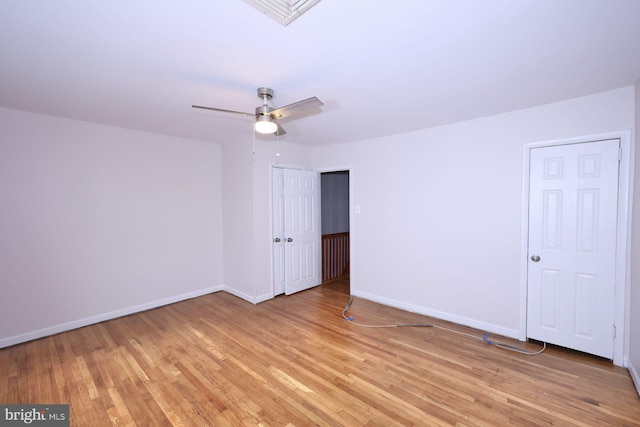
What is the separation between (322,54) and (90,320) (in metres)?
4.05

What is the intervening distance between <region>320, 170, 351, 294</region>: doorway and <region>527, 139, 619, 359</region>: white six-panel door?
8.61 ft

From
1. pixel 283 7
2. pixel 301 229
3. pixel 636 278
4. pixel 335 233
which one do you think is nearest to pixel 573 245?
pixel 636 278

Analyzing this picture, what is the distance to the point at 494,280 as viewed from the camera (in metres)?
2.99

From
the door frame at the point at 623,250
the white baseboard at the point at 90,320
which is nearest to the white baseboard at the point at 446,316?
the door frame at the point at 623,250

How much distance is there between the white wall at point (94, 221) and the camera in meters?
2.83

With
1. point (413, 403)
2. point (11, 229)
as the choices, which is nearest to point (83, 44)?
point (11, 229)

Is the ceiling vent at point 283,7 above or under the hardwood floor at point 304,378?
above

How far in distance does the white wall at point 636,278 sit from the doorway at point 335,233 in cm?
313

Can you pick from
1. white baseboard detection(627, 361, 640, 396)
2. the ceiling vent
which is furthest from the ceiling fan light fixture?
white baseboard detection(627, 361, 640, 396)

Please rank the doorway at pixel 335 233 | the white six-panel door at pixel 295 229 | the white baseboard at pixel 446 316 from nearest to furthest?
the white baseboard at pixel 446 316 → the white six-panel door at pixel 295 229 → the doorway at pixel 335 233

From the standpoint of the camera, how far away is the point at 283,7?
132 cm

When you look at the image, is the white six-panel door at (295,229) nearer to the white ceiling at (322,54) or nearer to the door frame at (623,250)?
the white ceiling at (322,54)

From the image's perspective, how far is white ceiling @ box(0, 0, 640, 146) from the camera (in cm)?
136

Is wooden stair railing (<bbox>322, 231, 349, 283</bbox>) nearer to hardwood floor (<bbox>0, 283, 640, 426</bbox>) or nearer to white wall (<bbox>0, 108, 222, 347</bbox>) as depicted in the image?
hardwood floor (<bbox>0, 283, 640, 426</bbox>)
